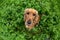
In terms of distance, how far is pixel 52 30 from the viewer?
681 cm

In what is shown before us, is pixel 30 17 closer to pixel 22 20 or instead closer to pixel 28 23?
pixel 28 23

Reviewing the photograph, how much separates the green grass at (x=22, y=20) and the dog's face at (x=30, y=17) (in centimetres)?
15

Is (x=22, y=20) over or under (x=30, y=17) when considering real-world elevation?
under

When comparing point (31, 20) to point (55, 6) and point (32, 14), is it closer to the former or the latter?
point (32, 14)

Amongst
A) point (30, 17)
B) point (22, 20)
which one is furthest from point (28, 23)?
point (22, 20)

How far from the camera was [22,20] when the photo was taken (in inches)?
276

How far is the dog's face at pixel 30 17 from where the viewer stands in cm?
666

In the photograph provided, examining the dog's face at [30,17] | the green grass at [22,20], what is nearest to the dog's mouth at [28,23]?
the dog's face at [30,17]

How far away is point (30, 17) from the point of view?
6676mm

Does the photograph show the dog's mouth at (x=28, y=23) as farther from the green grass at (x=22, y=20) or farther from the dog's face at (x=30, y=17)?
the green grass at (x=22, y=20)

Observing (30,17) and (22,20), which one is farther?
(22,20)

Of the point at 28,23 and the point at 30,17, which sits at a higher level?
the point at 30,17

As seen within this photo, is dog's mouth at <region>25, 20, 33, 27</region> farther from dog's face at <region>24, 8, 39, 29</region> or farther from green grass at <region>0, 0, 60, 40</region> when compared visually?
green grass at <region>0, 0, 60, 40</region>

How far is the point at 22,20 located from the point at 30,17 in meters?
0.41
